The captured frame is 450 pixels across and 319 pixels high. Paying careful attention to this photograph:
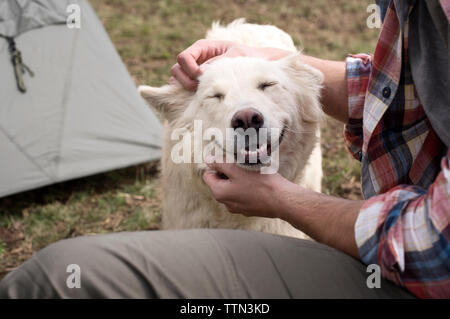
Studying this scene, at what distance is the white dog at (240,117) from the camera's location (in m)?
2.02

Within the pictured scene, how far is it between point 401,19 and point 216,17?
197 inches

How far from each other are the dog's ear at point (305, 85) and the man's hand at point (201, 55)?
0.11 metres

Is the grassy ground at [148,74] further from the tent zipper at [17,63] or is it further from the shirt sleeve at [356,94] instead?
the shirt sleeve at [356,94]

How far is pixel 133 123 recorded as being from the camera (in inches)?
148

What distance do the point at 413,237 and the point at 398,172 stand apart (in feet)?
1.70

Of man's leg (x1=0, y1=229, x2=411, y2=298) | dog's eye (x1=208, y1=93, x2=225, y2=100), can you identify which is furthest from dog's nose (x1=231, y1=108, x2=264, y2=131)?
man's leg (x1=0, y1=229, x2=411, y2=298)

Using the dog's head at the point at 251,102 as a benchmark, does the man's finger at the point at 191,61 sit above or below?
above

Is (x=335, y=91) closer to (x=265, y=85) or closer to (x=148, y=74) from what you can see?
(x=265, y=85)

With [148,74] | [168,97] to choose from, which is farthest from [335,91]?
[148,74]

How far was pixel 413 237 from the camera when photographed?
122 cm

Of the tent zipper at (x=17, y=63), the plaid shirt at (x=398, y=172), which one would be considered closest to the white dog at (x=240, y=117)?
the plaid shirt at (x=398, y=172)

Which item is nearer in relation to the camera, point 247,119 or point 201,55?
point 247,119

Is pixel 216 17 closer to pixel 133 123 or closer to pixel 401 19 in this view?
pixel 133 123
